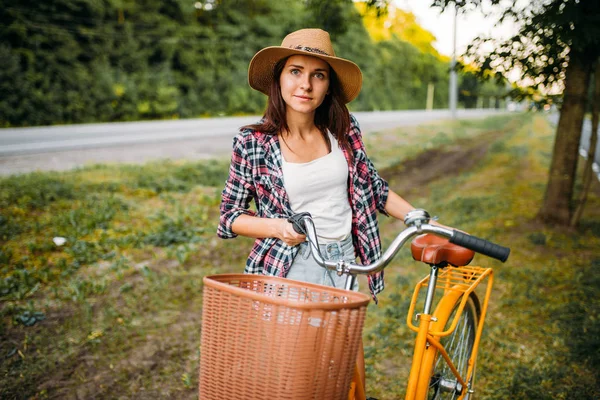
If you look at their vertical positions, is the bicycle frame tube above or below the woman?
below

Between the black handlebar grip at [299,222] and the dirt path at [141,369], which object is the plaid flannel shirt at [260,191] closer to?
the black handlebar grip at [299,222]

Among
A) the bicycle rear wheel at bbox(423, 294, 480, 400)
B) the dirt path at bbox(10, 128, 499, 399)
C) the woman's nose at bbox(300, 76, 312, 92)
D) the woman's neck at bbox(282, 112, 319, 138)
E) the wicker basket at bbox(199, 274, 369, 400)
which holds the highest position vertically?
the woman's nose at bbox(300, 76, 312, 92)

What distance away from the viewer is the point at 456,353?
255 centimetres

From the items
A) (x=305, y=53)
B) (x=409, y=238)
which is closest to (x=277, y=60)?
(x=305, y=53)

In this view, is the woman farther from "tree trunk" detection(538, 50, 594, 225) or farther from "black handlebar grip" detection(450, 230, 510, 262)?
"tree trunk" detection(538, 50, 594, 225)

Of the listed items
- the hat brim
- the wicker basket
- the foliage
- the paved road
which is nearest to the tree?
the hat brim

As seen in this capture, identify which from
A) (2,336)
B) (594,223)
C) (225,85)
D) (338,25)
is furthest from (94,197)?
(225,85)

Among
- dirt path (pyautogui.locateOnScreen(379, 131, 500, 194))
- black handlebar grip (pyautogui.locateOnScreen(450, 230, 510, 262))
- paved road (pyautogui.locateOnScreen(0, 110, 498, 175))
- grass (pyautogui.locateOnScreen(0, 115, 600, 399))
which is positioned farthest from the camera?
paved road (pyautogui.locateOnScreen(0, 110, 498, 175))

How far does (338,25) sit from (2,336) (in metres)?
5.19

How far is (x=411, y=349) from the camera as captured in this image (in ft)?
12.3

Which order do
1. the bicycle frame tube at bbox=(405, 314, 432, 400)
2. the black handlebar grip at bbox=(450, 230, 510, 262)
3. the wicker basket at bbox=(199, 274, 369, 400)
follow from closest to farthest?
the wicker basket at bbox=(199, 274, 369, 400)
the black handlebar grip at bbox=(450, 230, 510, 262)
the bicycle frame tube at bbox=(405, 314, 432, 400)

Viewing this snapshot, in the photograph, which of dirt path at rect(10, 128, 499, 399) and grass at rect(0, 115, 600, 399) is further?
grass at rect(0, 115, 600, 399)

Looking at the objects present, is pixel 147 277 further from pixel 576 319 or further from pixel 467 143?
pixel 467 143

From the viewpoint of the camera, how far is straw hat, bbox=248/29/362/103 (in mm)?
1980
